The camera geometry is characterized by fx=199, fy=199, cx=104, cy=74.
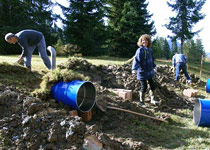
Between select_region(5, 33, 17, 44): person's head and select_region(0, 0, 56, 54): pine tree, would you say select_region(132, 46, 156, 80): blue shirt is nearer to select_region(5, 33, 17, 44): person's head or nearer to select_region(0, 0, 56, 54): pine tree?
select_region(5, 33, 17, 44): person's head

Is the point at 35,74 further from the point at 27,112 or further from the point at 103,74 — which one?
the point at 103,74

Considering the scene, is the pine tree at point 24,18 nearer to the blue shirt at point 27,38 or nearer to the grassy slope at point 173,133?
the blue shirt at point 27,38

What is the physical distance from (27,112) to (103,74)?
4.69m

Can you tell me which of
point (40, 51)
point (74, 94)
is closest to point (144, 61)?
point (74, 94)

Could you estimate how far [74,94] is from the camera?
346cm

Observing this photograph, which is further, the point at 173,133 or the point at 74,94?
the point at 173,133

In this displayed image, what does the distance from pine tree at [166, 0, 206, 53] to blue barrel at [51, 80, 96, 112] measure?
2052 cm

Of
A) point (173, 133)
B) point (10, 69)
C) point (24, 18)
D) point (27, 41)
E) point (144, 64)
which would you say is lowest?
point (173, 133)

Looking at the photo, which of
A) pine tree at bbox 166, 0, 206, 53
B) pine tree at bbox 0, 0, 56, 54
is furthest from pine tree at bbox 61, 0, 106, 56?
pine tree at bbox 166, 0, 206, 53

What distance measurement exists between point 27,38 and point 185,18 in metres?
21.2

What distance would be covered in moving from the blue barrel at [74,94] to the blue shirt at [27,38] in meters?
1.84

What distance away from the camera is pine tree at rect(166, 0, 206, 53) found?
72.4 feet

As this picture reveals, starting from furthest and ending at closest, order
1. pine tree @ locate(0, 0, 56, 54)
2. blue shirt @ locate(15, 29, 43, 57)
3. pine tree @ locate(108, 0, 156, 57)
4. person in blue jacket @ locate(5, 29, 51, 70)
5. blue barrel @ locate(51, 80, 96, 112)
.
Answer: pine tree @ locate(108, 0, 156, 57) → pine tree @ locate(0, 0, 56, 54) → blue shirt @ locate(15, 29, 43, 57) → person in blue jacket @ locate(5, 29, 51, 70) → blue barrel @ locate(51, 80, 96, 112)

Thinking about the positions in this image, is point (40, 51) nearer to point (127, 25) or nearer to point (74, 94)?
point (74, 94)
